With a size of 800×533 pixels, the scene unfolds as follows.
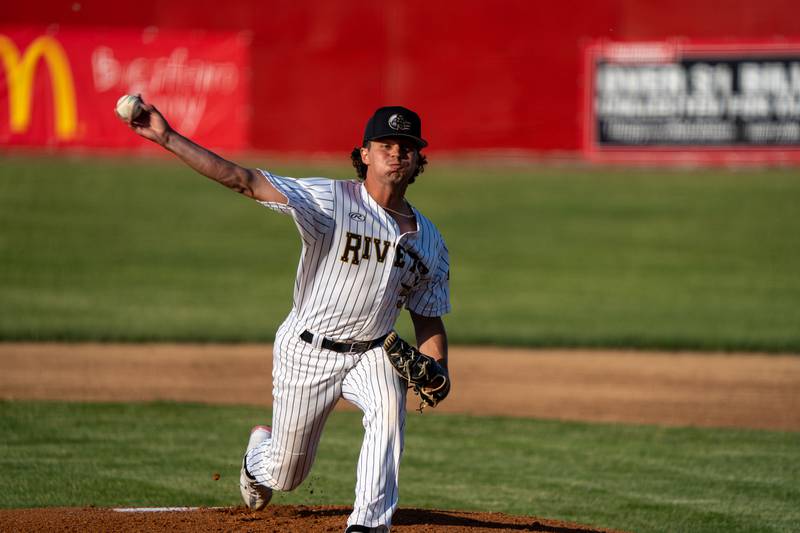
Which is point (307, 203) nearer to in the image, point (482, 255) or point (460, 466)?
point (460, 466)

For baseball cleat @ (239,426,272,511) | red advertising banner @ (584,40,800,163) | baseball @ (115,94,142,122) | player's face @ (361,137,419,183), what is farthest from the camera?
red advertising banner @ (584,40,800,163)

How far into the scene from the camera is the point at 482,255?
18.6 meters

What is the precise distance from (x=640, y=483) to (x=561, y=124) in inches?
601

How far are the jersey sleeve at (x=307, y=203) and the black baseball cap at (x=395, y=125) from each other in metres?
0.30

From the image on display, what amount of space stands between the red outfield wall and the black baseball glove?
56.7 feet

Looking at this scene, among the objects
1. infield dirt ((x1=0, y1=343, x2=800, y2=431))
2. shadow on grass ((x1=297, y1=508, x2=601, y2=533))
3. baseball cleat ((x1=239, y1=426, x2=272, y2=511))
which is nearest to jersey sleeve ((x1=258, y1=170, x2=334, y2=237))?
baseball cleat ((x1=239, y1=426, x2=272, y2=511))

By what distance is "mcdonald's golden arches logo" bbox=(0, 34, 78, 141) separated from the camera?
21.2 metres

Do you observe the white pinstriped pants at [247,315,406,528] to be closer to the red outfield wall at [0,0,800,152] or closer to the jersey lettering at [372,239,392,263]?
the jersey lettering at [372,239,392,263]

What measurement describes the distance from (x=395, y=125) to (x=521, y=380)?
250 inches

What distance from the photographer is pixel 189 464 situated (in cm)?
740

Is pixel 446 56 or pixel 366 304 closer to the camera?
pixel 366 304

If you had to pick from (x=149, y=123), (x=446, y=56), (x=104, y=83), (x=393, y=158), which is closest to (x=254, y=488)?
(x=393, y=158)

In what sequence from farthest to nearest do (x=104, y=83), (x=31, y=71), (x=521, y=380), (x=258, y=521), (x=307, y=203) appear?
(x=104, y=83)
(x=31, y=71)
(x=521, y=380)
(x=258, y=521)
(x=307, y=203)

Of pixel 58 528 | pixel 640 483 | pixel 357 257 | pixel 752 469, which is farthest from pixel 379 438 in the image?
pixel 752 469
